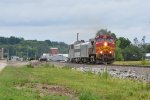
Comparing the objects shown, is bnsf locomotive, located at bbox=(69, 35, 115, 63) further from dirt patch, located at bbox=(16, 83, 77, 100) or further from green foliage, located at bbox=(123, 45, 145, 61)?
green foliage, located at bbox=(123, 45, 145, 61)

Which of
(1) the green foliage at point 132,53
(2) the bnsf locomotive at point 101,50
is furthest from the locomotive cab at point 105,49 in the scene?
(1) the green foliage at point 132,53

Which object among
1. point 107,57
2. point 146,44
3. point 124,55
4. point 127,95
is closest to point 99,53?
point 107,57

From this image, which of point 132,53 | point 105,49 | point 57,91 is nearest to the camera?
point 57,91

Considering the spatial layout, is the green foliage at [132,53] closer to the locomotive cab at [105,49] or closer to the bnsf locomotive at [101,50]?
the bnsf locomotive at [101,50]

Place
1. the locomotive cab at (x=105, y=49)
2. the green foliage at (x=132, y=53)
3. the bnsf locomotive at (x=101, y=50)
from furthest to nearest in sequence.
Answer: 1. the green foliage at (x=132, y=53)
2. the bnsf locomotive at (x=101, y=50)
3. the locomotive cab at (x=105, y=49)

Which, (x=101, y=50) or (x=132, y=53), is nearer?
(x=101, y=50)

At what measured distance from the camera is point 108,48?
65.4 metres

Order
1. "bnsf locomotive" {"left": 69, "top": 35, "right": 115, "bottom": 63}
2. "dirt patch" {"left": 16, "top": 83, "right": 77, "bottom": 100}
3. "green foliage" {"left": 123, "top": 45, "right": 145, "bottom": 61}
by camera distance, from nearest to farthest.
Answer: "dirt patch" {"left": 16, "top": 83, "right": 77, "bottom": 100} → "bnsf locomotive" {"left": 69, "top": 35, "right": 115, "bottom": 63} → "green foliage" {"left": 123, "top": 45, "right": 145, "bottom": 61}

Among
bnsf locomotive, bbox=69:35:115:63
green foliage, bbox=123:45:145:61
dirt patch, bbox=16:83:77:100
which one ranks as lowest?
dirt patch, bbox=16:83:77:100

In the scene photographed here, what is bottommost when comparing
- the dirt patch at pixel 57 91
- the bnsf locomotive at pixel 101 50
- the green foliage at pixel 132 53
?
the dirt patch at pixel 57 91

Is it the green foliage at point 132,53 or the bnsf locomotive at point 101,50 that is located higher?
the green foliage at point 132,53

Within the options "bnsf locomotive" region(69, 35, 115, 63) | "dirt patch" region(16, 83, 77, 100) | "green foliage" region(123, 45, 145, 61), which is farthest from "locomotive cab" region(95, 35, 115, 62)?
"green foliage" region(123, 45, 145, 61)

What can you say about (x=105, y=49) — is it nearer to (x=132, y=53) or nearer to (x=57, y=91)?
(x=57, y=91)

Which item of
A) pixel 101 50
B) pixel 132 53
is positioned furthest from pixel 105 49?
pixel 132 53
